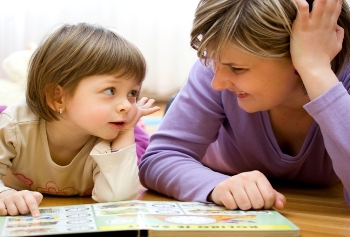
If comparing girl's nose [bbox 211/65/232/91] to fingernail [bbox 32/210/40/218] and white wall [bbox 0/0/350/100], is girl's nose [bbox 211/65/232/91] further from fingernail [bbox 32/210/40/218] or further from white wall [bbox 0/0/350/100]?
white wall [bbox 0/0/350/100]

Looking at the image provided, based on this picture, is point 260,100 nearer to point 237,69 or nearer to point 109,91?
point 237,69

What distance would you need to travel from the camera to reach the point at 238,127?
1.30 meters

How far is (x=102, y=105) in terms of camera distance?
1.12m

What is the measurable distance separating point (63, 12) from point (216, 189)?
7.80 feet

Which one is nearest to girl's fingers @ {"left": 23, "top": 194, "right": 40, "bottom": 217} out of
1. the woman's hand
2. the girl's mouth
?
the girl's mouth

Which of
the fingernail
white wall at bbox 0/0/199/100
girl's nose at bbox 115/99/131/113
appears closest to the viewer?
the fingernail

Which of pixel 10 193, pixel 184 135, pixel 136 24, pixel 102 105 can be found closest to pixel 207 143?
pixel 184 135

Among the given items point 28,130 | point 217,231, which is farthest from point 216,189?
point 28,130

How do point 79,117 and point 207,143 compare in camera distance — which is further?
point 207,143

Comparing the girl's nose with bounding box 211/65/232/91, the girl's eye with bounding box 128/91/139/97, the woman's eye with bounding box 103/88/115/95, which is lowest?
the girl's eye with bounding box 128/91/139/97

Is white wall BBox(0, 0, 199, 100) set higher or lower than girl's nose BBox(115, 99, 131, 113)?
lower

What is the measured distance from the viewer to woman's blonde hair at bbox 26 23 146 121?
1134 mm

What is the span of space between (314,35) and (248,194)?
1.04ft

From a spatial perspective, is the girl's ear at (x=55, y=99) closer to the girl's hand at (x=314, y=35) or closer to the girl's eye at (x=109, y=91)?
the girl's eye at (x=109, y=91)
